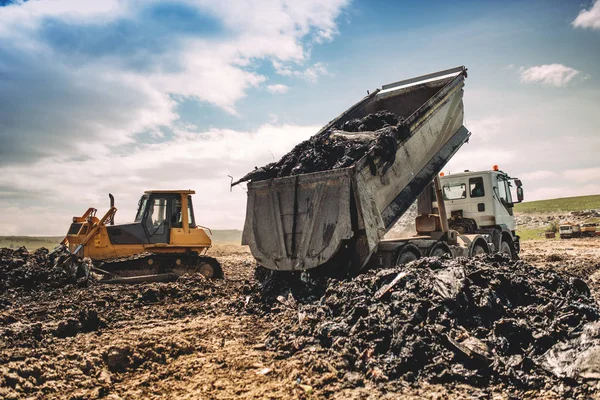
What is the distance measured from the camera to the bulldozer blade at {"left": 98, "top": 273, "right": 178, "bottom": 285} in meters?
10.3

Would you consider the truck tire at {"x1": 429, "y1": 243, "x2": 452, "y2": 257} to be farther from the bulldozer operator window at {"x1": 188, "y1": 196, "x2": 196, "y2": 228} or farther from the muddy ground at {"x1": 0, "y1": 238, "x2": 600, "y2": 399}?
the bulldozer operator window at {"x1": 188, "y1": 196, "x2": 196, "y2": 228}

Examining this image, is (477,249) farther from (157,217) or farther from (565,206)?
(565,206)

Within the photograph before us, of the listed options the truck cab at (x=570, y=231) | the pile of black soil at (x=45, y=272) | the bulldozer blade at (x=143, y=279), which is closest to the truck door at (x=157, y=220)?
the bulldozer blade at (x=143, y=279)

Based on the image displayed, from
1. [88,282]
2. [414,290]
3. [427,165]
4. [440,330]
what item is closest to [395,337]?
[440,330]

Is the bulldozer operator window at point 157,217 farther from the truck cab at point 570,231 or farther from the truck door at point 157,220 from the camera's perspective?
the truck cab at point 570,231

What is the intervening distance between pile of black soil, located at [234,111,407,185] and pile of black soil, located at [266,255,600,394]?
6.14 feet

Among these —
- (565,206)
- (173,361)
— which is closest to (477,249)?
(173,361)

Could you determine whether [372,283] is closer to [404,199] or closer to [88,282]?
[404,199]

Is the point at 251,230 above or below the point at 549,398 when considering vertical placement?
above

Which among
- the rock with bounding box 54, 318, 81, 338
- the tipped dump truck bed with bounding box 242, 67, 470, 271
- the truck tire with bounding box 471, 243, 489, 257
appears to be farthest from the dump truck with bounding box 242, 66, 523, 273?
the rock with bounding box 54, 318, 81, 338

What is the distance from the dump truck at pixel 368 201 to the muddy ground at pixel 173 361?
3.21ft

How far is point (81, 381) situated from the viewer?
4.16m

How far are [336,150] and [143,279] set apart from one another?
6.30m

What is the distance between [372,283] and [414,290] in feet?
1.92
